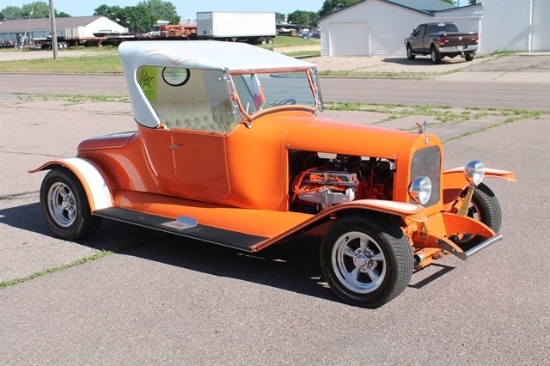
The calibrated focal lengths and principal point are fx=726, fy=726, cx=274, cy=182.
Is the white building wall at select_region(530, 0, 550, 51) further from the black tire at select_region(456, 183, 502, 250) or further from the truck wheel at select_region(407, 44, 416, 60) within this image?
the black tire at select_region(456, 183, 502, 250)

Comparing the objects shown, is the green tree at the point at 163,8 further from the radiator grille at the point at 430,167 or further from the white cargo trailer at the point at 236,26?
the radiator grille at the point at 430,167

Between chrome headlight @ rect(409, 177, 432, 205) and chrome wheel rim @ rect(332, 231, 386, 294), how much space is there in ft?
1.59

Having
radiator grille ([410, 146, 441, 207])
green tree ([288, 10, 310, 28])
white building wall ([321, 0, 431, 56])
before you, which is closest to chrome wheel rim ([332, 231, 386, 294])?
radiator grille ([410, 146, 441, 207])

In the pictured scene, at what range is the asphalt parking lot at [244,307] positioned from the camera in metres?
4.52

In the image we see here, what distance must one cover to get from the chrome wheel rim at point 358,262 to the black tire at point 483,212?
145 centimetres

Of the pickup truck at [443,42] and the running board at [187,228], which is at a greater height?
the pickup truck at [443,42]

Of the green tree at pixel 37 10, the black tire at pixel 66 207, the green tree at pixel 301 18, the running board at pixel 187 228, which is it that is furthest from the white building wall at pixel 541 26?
the green tree at pixel 37 10

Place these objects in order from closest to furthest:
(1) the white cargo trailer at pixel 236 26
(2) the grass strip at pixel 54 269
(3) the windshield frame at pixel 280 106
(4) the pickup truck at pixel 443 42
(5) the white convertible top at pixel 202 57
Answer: (2) the grass strip at pixel 54 269
(3) the windshield frame at pixel 280 106
(5) the white convertible top at pixel 202 57
(4) the pickup truck at pixel 443 42
(1) the white cargo trailer at pixel 236 26

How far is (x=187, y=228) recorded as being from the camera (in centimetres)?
617

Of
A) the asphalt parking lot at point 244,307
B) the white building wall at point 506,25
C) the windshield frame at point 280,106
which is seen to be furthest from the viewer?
the white building wall at point 506,25

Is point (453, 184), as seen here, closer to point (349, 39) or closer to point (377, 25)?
point (377, 25)

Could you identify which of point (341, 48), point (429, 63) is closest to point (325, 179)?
point (429, 63)

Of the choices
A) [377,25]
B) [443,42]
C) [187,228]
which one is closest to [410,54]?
[443,42]

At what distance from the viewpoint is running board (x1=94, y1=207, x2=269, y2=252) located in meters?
5.73
